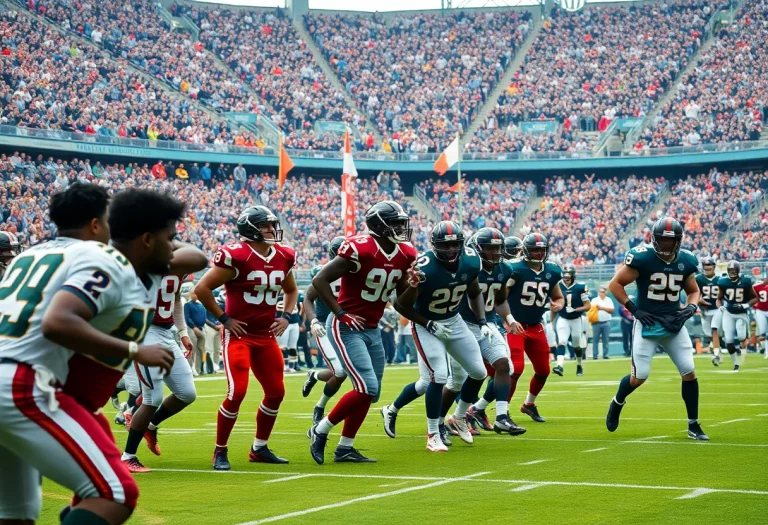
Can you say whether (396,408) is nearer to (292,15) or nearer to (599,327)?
(599,327)

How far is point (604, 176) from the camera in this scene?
44.0m

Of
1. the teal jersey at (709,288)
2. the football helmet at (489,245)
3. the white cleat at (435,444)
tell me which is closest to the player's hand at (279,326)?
the white cleat at (435,444)

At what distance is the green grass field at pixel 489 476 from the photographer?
257 inches

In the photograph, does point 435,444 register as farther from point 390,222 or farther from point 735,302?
point 735,302

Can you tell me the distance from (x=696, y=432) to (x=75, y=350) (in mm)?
7428

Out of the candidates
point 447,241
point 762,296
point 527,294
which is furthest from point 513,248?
point 762,296

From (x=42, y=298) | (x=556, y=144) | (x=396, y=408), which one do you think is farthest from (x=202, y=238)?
(x=42, y=298)

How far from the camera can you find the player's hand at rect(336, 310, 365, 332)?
9062mm

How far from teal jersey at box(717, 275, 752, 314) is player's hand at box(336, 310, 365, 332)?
46.6ft

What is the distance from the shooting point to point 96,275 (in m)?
4.08

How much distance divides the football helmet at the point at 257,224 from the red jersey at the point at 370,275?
58 centimetres

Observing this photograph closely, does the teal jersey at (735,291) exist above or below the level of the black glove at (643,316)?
above

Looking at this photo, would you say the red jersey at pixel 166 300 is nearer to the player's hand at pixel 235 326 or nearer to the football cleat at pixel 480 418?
the player's hand at pixel 235 326

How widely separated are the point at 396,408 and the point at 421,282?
188 centimetres
